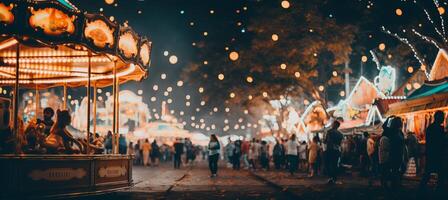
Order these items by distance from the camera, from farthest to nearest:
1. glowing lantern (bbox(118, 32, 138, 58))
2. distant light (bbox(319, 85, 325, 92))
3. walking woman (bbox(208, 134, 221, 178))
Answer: distant light (bbox(319, 85, 325, 92)), walking woman (bbox(208, 134, 221, 178)), glowing lantern (bbox(118, 32, 138, 58))

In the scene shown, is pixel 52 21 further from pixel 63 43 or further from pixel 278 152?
pixel 278 152

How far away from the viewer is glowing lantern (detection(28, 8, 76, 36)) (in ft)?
37.8

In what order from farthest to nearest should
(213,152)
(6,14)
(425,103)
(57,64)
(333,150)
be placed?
(213,152), (425,103), (333,150), (57,64), (6,14)

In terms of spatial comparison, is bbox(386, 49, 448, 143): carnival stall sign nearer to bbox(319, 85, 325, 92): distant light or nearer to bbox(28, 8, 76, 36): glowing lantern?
bbox(319, 85, 325, 92): distant light

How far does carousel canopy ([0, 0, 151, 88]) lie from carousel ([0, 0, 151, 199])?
0.7 inches

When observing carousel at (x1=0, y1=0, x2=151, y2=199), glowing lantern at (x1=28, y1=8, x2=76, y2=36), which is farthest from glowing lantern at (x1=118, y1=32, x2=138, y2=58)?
glowing lantern at (x1=28, y1=8, x2=76, y2=36)

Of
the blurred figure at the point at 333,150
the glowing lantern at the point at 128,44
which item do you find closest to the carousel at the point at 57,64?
the glowing lantern at the point at 128,44

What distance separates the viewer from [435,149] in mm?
11797

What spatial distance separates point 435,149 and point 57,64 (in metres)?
10.4

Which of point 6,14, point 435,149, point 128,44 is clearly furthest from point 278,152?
point 6,14

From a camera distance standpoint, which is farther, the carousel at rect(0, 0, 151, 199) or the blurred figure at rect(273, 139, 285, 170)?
the blurred figure at rect(273, 139, 285, 170)

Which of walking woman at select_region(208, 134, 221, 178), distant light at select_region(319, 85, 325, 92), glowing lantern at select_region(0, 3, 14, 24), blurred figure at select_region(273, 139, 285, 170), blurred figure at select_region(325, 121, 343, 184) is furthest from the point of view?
distant light at select_region(319, 85, 325, 92)

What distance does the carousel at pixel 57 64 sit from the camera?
444 inches

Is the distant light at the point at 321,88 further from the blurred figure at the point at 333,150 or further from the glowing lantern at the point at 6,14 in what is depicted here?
the glowing lantern at the point at 6,14
